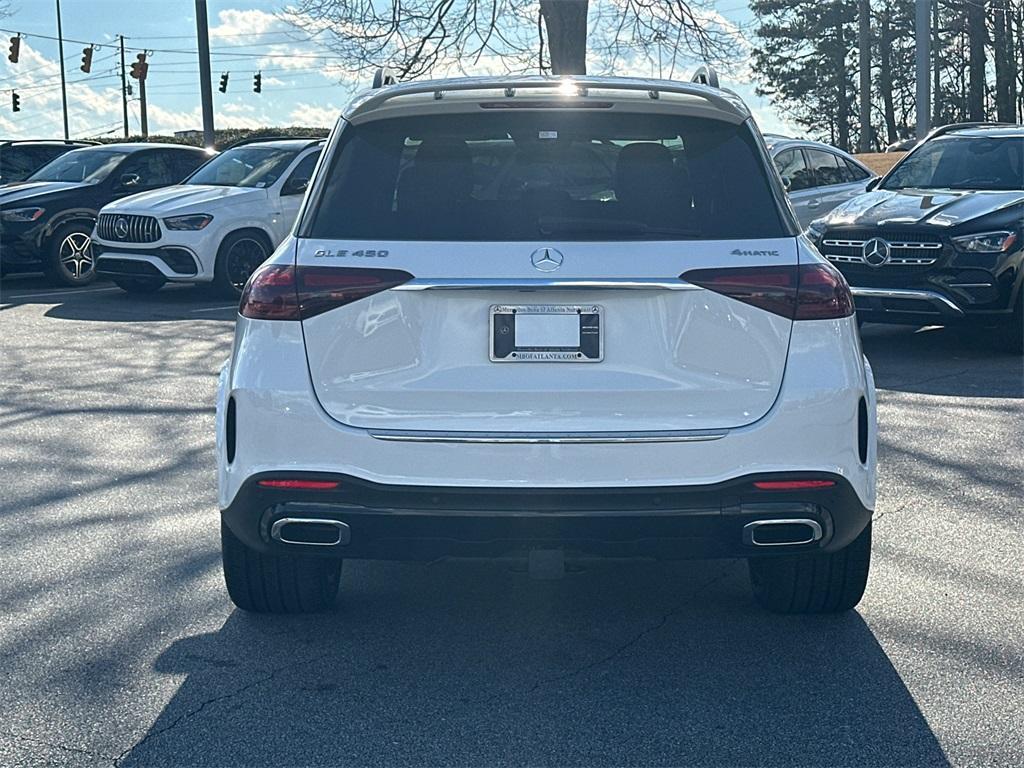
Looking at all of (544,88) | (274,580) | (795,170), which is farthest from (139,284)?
(544,88)

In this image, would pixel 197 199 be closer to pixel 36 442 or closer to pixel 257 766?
pixel 36 442

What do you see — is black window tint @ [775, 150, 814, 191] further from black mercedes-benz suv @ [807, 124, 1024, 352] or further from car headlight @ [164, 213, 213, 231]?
car headlight @ [164, 213, 213, 231]

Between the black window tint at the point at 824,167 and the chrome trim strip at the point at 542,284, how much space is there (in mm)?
11864

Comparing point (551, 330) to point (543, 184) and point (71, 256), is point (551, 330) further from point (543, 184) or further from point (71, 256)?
point (71, 256)

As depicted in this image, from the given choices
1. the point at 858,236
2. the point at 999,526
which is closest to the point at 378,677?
the point at 999,526

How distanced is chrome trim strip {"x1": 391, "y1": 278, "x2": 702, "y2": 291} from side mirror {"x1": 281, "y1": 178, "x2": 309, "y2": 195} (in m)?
11.7

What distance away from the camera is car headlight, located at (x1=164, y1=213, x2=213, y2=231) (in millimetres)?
14633

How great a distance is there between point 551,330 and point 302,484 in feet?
2.66

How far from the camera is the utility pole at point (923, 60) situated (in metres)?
21.5

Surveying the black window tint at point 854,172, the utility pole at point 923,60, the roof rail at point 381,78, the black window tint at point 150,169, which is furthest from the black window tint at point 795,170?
the roof rail at point 381,78

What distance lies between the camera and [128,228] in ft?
48.8

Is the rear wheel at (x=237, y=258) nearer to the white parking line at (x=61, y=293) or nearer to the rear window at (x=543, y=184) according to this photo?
the white parking line at (x=61, y=293)

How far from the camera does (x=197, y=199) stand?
14.9 meters

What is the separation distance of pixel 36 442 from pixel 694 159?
481 cm
